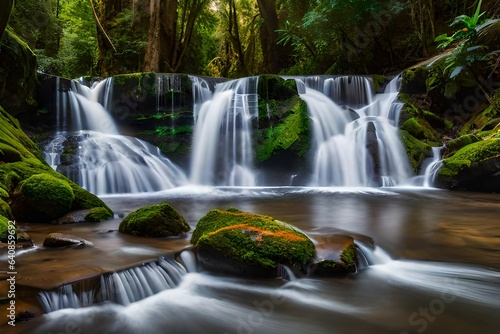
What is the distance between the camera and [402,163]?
10.0m

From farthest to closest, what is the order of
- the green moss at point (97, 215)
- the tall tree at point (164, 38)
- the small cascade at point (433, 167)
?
1. the tall tree at point (164, 38)
2. the small cascade at point (433, 167)
3. the green moss at point (97, 215)

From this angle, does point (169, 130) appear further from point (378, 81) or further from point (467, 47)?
point (467, 47)

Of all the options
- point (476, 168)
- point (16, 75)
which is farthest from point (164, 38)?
point (476, 168)

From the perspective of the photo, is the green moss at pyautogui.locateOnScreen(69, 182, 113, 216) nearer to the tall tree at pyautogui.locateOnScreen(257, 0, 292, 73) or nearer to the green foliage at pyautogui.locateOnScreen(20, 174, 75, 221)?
the green foliage at pyautogui.locateOnScreen(20, 174, 75, 221)

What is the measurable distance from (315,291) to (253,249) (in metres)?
0.65

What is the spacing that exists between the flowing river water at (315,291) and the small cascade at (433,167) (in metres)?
4.16

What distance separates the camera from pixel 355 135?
425 inches

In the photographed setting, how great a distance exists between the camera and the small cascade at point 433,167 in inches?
368

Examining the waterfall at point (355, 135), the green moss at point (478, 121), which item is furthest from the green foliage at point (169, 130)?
the green moss at point (478, 121)

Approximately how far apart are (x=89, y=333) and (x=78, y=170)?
7.40 metres

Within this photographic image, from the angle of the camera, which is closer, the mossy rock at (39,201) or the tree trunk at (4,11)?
the tree trunk at (4,11)

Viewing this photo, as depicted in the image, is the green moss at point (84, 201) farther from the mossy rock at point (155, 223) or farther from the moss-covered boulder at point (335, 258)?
the moss-covered boulder at point (335, 258)

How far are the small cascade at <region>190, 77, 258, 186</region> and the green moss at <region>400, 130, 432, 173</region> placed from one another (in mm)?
4295

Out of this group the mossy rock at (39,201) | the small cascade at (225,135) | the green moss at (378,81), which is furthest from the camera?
the green moss at (378,81)
